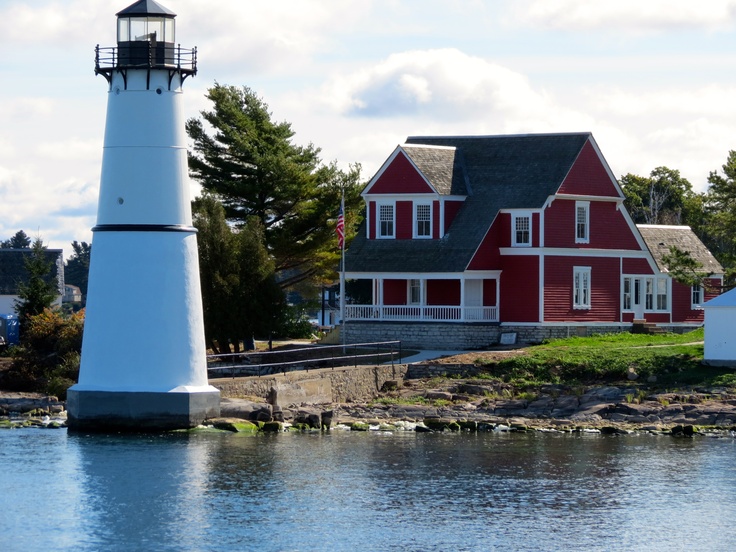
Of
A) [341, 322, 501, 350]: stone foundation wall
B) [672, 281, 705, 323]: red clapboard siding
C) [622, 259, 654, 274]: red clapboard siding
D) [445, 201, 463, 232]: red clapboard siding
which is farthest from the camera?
[672, 281, 705, 323]: red clapboard siding

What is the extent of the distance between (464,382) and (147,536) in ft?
66.6

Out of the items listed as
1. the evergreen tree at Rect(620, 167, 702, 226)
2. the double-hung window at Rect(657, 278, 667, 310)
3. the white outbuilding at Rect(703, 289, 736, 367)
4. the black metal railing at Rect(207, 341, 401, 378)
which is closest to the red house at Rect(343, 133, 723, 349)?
the double-hung window at Rect(657, 278, 667, 310)

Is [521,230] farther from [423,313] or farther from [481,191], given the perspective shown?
[423,313]

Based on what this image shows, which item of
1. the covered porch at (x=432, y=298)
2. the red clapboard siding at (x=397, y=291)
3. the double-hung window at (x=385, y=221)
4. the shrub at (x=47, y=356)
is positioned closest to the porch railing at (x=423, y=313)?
the covered porch at (x=432, y=298)

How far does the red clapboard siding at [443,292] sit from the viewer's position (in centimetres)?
5306

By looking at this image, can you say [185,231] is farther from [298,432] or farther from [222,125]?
[222,125]

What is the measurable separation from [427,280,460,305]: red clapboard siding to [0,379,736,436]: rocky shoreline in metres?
7.88

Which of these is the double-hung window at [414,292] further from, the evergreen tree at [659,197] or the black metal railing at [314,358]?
the evergreen tree at [659,197]

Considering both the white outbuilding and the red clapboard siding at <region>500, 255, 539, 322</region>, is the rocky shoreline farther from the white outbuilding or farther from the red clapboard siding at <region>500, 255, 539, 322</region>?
the red clapboard siding at <region>500, 255, 539, 322</region>

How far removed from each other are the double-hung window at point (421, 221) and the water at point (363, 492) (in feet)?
51.2

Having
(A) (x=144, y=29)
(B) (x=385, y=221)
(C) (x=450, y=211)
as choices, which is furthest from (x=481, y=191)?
(A) (x=144, y=29)

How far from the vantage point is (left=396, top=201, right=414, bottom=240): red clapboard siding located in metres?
53.6

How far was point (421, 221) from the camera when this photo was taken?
5366 cm

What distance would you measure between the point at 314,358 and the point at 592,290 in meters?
11.0
